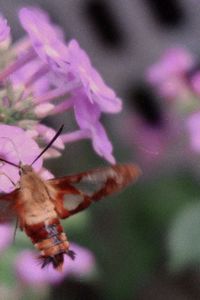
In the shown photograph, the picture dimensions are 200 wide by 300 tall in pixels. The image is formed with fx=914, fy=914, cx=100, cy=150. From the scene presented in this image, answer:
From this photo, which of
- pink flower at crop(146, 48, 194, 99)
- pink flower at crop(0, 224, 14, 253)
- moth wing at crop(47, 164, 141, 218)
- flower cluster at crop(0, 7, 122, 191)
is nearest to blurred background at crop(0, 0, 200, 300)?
pink flower at crop(146, 48, 194, 99)

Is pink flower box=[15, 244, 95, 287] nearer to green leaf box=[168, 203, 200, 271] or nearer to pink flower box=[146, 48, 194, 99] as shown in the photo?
green leaf box=[168, 203, 200, 271]

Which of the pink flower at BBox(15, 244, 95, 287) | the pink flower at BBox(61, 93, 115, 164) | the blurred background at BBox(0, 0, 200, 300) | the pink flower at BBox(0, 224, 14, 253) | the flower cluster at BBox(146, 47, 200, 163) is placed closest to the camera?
the pink flower at BBox(61, 93, 115, 164)

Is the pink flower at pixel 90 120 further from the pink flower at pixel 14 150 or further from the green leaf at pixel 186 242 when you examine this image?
the green leaf at pixel 186 242

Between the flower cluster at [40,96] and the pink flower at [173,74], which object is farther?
the pink flower at [173,74]

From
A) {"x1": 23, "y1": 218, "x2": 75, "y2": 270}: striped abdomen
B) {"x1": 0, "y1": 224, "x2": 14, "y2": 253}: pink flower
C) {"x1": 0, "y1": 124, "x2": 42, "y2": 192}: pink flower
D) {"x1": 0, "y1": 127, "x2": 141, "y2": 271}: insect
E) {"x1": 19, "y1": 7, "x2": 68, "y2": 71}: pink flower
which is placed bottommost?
{"x1": 0, "y1": 224, "x2": 14, "y2": 253}: pink flower

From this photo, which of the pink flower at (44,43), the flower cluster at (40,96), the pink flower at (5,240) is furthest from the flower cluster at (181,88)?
the pink flower at (44,43)

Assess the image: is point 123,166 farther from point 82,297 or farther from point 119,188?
point 82,297

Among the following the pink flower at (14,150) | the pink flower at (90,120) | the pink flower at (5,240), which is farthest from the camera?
the pink flower at (5,240)
